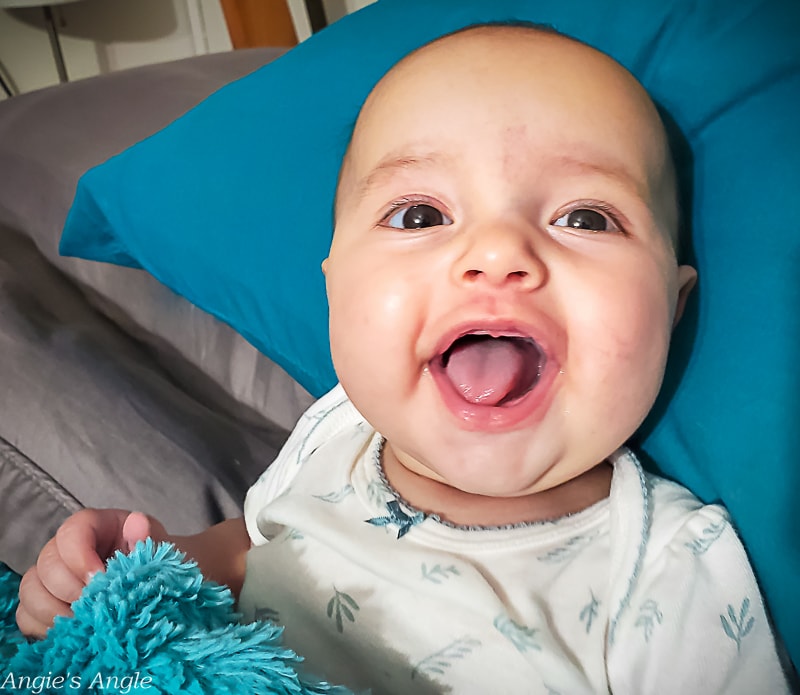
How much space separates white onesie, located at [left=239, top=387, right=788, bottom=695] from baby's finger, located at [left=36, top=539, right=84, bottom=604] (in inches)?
6.3

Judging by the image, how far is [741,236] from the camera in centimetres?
63

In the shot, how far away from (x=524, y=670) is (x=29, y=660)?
355mm

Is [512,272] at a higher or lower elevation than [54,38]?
higher

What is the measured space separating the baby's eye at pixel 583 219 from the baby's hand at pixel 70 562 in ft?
1.34

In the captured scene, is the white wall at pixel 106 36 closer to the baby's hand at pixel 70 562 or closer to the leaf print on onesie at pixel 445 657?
the baby's hand at pixel 70 562

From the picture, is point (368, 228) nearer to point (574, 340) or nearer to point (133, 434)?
point (574, 340)

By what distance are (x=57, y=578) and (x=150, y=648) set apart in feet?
0.53

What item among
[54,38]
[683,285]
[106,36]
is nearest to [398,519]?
[683,285]

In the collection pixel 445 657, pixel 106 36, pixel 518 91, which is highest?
pixel 518 91

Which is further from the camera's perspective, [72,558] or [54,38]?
[54,38]

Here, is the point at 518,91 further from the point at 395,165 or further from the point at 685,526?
the point at 685,526

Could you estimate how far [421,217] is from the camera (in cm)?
60

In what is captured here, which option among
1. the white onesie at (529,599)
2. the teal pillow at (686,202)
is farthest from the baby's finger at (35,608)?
the teal pillow at (686,202)

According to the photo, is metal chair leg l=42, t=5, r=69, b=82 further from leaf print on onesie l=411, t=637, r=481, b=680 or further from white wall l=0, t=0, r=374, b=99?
leaf print on onesie l=411, t=637, r=481, b=680
